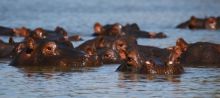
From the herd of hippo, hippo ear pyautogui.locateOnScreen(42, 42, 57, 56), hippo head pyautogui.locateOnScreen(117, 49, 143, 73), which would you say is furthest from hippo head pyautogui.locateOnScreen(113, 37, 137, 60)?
hippo ear pyautogui.locateOnScreen(42, 42, 57, 56)

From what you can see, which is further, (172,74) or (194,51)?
(194,51)

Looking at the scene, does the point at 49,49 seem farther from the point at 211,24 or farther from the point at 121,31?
the point at 211,24

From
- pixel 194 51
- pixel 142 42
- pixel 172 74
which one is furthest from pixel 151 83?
pixel 142 42

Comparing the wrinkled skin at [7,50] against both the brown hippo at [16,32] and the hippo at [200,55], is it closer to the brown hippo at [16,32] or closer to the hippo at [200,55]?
the hippo at [200,55]

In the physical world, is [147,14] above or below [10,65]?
above

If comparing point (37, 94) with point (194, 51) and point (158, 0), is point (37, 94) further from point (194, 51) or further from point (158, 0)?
point (158, 0)

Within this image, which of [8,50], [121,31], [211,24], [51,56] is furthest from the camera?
[211,24]

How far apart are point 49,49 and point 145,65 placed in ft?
6.90

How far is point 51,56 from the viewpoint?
672 inches

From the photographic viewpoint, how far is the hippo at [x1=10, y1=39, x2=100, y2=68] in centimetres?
1692

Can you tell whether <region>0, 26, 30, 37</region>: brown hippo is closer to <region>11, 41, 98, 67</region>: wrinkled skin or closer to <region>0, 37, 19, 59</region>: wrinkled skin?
<region>0, 37, 19, 59</region>: wrinkled skin

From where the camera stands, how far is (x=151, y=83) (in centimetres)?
1443

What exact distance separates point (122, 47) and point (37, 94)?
4.40 metres

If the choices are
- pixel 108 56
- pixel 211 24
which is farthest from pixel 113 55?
pixel 211 24
